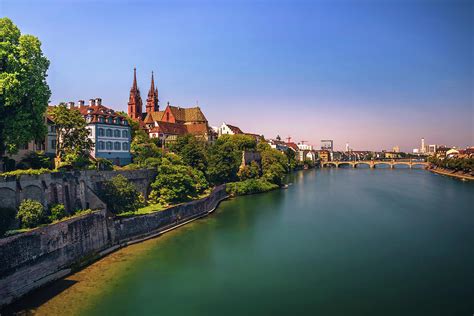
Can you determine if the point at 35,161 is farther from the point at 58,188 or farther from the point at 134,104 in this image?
the point at 134,104

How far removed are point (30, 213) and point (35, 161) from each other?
7356 millimetres

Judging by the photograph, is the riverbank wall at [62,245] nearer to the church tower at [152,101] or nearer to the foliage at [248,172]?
the foliage at [248,172]

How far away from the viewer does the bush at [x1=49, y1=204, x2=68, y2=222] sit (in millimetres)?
23453

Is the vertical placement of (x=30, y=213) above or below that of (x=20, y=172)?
below

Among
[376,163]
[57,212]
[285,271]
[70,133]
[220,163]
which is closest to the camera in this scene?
[285,271]

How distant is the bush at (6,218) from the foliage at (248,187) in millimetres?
34604

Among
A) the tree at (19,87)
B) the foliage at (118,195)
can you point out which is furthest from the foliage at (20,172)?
the foliage at (118,195)

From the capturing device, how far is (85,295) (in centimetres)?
1883

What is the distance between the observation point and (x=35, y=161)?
27.4 metres

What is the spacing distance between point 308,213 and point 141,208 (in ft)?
67.4

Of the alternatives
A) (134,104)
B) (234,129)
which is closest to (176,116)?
(134,104)

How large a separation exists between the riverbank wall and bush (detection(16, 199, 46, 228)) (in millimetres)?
1752

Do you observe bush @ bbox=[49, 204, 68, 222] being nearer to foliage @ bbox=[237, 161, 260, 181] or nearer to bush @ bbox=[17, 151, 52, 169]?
bush @ bbox=[17, 151, 52, 169]

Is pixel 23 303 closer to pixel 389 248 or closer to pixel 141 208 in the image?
pixel 141 208
